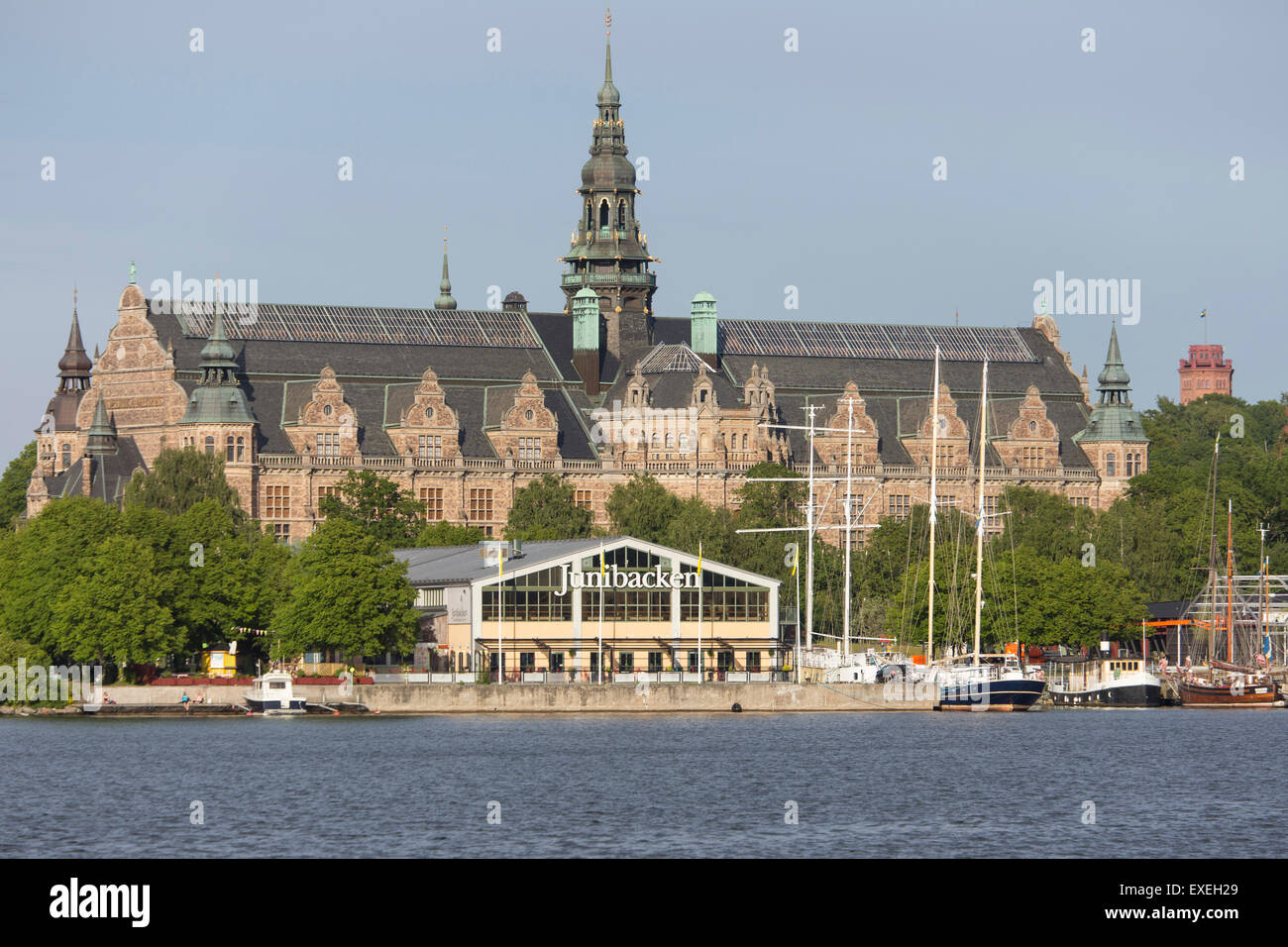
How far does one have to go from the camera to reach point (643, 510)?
14975cm

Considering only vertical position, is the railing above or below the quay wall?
above

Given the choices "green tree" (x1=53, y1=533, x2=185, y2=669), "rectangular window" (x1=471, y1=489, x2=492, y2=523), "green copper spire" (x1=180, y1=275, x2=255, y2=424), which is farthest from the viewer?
"rectangular window" (x1=471, y1=489, x2=492, y2=523)

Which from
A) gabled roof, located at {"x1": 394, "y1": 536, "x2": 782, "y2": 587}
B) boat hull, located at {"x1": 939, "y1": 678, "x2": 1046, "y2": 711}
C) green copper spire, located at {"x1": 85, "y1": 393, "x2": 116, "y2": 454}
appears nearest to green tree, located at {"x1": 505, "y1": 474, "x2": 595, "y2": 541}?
gabled roof, located at {"x1": 394, "y1": 536, "x2": 782, "y2": 587}

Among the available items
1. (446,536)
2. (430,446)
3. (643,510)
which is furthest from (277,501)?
(643,510)

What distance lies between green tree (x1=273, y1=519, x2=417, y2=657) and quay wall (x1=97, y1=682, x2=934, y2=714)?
280cm

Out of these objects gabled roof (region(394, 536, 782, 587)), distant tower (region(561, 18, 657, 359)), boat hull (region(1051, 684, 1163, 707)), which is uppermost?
distant tower (region(561, 18, 657, 359))

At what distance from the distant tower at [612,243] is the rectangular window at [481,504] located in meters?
20.1

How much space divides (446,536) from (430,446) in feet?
71.8

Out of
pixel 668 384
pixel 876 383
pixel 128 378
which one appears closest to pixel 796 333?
pixel 876 383

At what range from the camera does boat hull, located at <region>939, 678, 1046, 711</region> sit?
114m

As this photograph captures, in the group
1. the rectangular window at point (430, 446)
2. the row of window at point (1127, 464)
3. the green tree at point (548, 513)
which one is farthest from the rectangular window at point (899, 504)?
the rectangular window at point (430, 446)

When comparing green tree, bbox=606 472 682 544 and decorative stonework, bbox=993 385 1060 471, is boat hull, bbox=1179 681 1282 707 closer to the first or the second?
green tree, bbox=606 472 682 544
